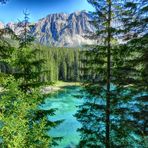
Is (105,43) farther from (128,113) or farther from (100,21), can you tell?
(128,113)

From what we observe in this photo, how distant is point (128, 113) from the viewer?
16375 millimetres

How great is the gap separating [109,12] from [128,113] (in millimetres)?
5839

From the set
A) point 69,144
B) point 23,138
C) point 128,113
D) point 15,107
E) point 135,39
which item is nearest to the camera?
point 23,138

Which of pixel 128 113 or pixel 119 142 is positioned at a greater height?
pixel 128 113

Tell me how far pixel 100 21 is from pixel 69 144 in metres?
24.0

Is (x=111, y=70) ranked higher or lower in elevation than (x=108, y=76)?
higher

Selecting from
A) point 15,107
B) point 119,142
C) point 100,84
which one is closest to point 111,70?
point 100,84

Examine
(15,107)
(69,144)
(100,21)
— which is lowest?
(69,144)

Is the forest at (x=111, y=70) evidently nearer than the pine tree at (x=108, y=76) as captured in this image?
Yes

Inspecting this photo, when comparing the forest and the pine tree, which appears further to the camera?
the pine tree

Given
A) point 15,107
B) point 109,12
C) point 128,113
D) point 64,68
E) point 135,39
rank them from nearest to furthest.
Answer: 1. point 15,107
2. point 135,39
3. point 128,113
4. point 109,12
5. point 64,68

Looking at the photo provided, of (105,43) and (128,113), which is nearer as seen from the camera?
(128,113)

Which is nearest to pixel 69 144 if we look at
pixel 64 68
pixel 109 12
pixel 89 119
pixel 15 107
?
pixel 89 119

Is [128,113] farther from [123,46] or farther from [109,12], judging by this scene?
[109,12]
